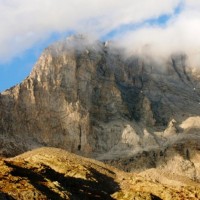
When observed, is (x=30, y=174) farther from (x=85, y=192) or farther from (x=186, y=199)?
(x=186, y=199)

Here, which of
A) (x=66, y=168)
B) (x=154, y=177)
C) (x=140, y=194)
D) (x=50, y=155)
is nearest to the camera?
(x=140, y=194)

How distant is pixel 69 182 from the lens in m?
111

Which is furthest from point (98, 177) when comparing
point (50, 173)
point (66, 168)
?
point (50, 173)

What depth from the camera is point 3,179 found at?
305ft

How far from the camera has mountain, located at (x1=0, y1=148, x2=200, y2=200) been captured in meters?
91.9

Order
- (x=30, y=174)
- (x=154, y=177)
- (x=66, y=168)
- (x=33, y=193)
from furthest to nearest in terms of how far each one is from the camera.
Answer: (x=154, y=177), (x=66, y=168), (x=30, y=174), (x=33, y=193)

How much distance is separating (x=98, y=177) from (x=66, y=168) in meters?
6.66

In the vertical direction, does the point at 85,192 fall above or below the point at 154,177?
below

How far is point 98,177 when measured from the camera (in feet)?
413

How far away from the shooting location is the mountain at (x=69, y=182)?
9188cm

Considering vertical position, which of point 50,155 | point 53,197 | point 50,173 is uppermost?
point 50,155

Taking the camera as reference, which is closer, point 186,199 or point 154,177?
point 186,199

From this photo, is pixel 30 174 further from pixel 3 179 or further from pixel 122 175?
pixel 122 175

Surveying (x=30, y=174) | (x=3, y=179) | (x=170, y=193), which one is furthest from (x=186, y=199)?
(x=3, y=179)
